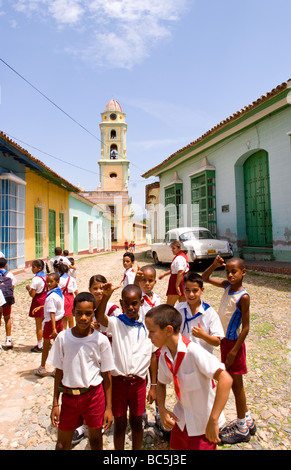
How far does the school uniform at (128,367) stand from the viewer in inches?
78.1

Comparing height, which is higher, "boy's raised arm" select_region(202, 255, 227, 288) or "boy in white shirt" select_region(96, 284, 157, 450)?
"boy's raised arm" select_region(202, 255, 227, 288)

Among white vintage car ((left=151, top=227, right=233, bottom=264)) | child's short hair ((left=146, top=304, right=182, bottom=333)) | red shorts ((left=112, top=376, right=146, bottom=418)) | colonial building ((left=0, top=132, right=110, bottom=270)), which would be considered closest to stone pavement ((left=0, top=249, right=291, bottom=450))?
red shorts ((left=112, top=376, right=146, bottom=418))

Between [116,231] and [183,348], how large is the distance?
30.5 meters

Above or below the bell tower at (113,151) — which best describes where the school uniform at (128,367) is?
below

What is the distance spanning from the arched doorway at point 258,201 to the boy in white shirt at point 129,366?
9252mm

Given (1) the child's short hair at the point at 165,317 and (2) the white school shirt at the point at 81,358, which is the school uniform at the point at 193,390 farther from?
(2) the white school shirt at the point at 81,358

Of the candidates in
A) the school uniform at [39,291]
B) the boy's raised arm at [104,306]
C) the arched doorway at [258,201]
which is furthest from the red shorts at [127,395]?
the arched doorway at [258,201]

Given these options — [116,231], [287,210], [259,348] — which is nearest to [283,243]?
[287,210]

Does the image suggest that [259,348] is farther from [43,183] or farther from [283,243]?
[43,183]

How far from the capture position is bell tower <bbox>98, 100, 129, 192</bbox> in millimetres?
31312

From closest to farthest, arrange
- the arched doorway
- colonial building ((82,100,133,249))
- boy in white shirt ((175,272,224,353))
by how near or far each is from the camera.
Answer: boy in white shirt ((175,272,224,353))
the arched doorway
colonial building ((82,100,133,249))

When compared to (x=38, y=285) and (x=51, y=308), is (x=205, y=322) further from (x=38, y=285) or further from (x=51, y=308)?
(x=38, y=285)

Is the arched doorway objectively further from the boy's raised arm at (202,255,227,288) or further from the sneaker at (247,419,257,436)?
the sneaker at (247,419,257,436)

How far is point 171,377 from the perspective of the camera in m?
1.65
